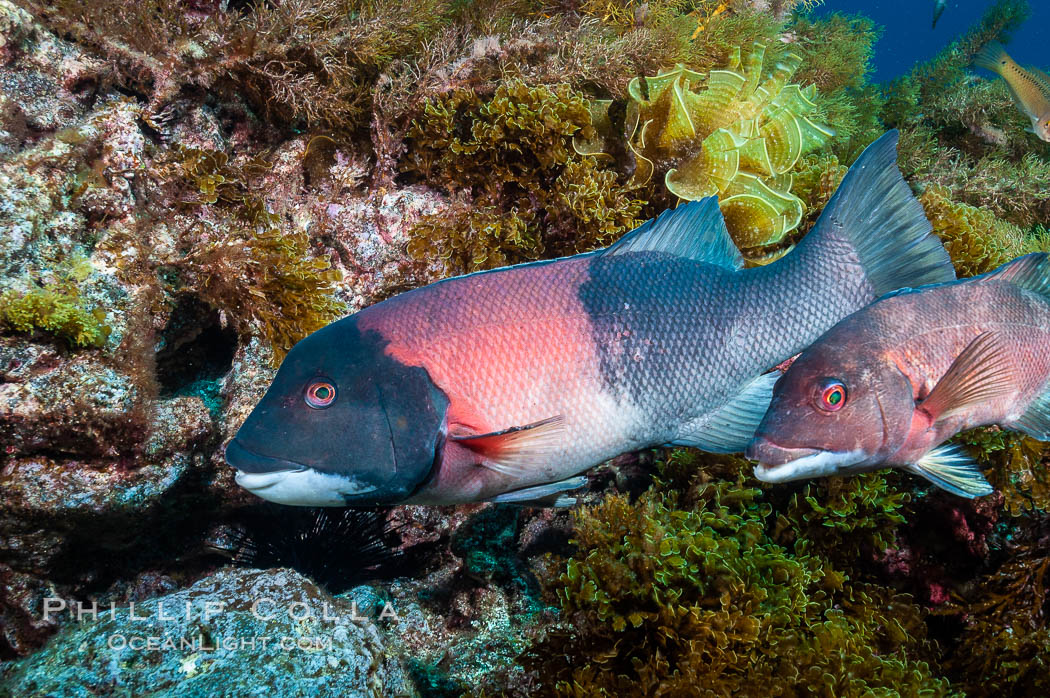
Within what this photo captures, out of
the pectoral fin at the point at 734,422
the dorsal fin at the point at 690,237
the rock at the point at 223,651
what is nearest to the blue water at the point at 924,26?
the dorsal fin at the point at 690,237

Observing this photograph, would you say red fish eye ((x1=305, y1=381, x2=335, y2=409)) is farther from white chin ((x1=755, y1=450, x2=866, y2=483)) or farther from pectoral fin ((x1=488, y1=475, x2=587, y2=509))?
white chin ((x1=755, y1=450, x2=866, y2=483))

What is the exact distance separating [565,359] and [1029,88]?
825 cm

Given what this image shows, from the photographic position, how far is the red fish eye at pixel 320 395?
1.86 m

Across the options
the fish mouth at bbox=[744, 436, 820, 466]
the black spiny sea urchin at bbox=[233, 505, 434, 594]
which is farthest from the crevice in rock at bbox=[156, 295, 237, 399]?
the fish mouth at bbox=[744, 436, 820, 466]

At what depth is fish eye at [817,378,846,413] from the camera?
73.9 inches

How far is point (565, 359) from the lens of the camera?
2.00m

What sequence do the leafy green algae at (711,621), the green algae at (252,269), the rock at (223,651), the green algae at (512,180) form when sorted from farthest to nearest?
1. the green algae at (512,180)
2. the green algae at (252,269)
3. the leafy green algae at (711,621)
4. the rock at (223,651)

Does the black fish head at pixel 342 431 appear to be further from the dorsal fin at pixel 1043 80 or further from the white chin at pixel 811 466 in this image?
the dorsal fin at pixel 1043 80

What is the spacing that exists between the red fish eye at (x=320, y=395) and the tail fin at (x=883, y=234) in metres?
2.02

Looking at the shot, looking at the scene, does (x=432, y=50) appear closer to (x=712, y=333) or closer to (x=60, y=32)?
(x=60, y=32)

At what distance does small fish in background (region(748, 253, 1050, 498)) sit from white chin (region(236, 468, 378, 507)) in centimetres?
144

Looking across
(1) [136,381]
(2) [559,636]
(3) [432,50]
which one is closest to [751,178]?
(3) [432,50]

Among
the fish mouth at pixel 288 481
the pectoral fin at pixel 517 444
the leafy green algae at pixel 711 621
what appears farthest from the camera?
the leafy green algae at pixel 711 621

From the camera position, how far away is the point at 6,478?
2.81m
